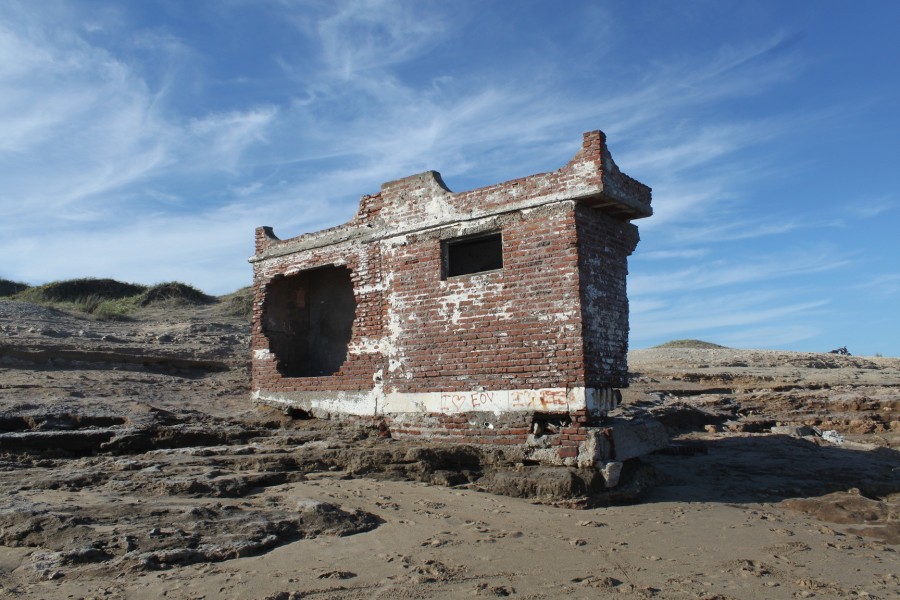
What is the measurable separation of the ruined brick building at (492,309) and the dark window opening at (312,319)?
3.93ft

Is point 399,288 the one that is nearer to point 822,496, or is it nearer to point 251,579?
point 251,579

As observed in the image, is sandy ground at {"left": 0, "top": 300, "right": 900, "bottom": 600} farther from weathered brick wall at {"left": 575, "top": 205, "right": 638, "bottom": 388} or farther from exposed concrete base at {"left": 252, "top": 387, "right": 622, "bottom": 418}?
weathered brick wall at {"left": 575, "top": 205, "right": 638, "bottom": 388}

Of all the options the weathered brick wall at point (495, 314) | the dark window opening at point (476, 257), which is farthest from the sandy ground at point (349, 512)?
the dark window opening at point (476, 257)

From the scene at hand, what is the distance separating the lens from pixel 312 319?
12438 millimetres

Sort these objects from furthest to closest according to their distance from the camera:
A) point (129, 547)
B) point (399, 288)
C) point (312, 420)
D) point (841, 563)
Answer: point (312, 420)
point (399, 288)
point (841, 563)
point (129, 547)

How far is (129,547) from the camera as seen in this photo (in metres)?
5.31

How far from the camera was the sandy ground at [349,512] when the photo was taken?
5.18 m

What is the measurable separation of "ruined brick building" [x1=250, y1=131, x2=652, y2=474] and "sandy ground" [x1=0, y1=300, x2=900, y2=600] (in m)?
0.61

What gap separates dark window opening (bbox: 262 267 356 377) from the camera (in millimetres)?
11922

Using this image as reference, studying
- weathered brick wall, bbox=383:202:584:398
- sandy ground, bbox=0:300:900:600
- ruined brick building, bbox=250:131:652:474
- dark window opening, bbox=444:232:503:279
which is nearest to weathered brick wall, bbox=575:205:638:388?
ruined brick building, bbox=250:131:652:474

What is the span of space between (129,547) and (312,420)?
16.6 ft

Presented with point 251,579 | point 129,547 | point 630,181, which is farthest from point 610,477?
point 129,547

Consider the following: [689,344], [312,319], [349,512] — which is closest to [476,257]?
[312,319]

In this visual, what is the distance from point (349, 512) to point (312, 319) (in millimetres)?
6308
